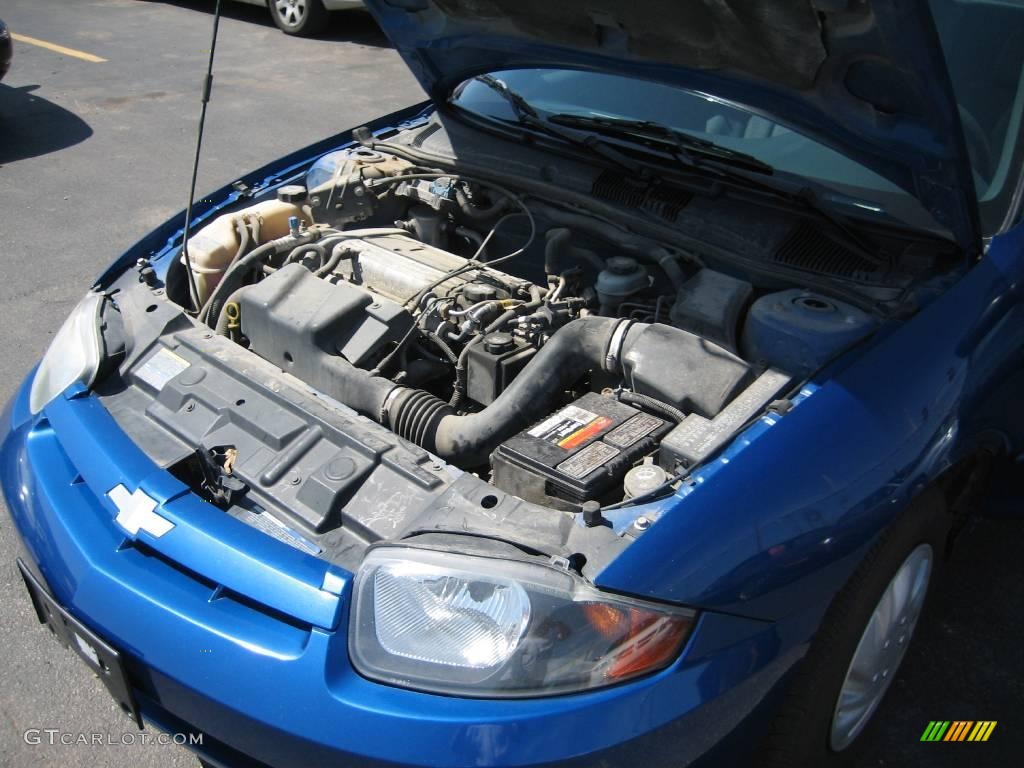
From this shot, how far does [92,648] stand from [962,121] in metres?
2.28

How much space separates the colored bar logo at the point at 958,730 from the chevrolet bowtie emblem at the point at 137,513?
1.96m

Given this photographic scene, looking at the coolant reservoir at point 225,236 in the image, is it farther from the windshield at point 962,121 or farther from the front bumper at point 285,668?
the windshield at point 962,121

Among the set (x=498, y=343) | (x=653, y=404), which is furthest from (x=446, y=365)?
(x=653, y=404)

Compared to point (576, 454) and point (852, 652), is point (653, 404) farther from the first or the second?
point (852, 652)

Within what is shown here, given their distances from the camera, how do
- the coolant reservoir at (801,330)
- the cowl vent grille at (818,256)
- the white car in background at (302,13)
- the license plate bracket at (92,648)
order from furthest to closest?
the white car in background at (302,13)
the cowl vent grille at (818,256)
the coolant reservoir at (801,330)
the license plate bracket at (92,648)

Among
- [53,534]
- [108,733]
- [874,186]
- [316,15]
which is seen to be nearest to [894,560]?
[874,186]

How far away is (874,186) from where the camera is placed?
2.46 meters

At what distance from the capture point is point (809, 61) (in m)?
2.00

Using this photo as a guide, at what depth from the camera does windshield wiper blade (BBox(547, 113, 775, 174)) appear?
2.66m

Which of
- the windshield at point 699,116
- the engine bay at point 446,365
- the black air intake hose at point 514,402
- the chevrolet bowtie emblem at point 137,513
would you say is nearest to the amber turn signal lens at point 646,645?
the engine bay at point 446,365

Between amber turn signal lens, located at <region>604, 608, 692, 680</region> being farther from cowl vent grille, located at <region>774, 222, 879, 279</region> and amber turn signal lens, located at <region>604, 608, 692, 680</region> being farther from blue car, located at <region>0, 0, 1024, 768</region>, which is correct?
cowl vent grille, located at <region>774, 222, 879, 279</region>

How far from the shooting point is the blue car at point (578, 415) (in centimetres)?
162

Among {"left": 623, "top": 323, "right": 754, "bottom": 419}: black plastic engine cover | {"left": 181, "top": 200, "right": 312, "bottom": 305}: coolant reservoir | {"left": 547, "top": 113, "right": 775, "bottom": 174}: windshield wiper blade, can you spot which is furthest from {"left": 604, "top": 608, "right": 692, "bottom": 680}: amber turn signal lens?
{"left": 181, "top": 200, "right": 312, "bottom": 305}: coolant reservoir

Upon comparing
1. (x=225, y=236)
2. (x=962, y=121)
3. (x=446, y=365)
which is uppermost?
(x=962, y=121)
